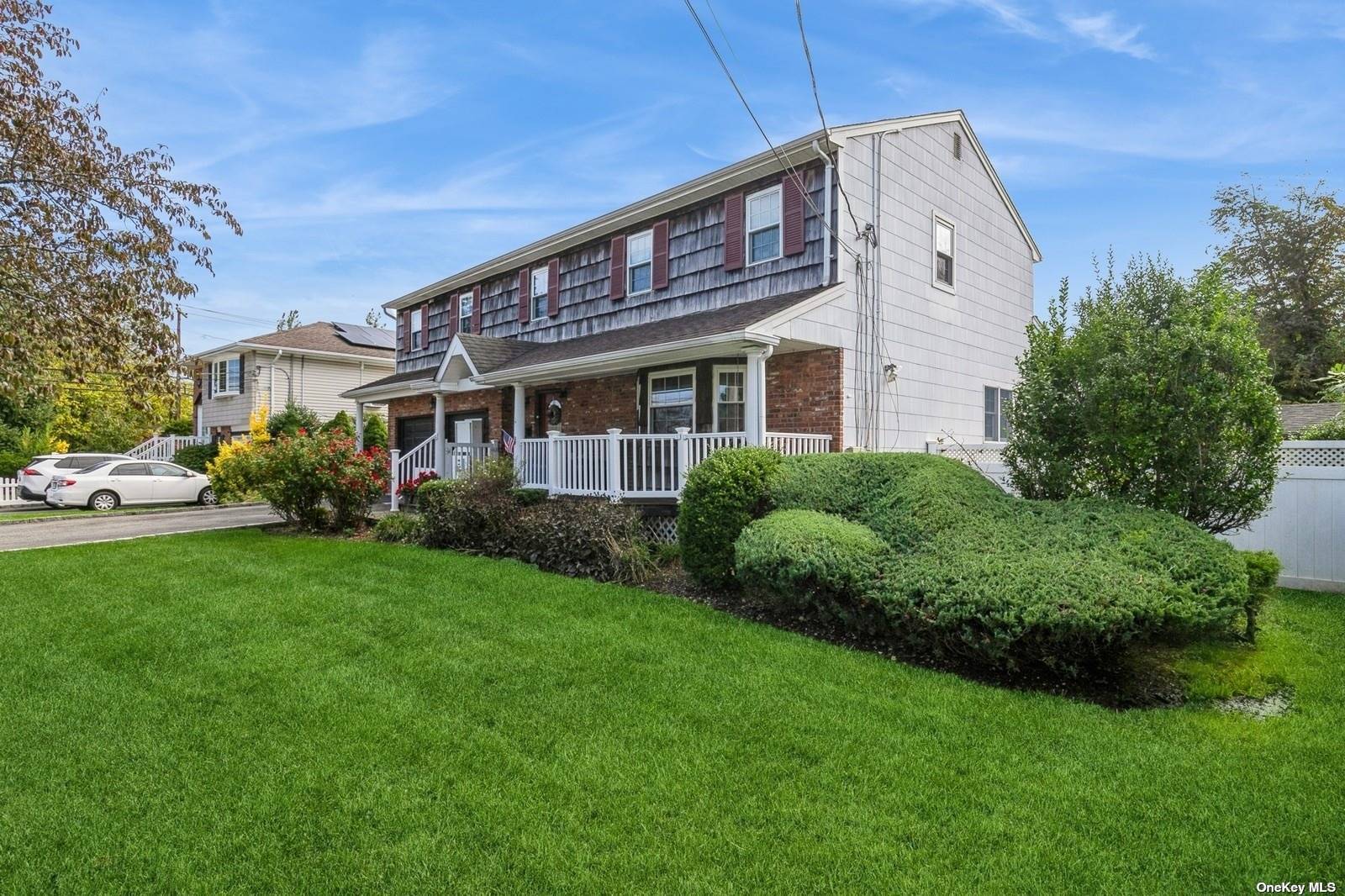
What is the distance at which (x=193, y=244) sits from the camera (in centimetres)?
752

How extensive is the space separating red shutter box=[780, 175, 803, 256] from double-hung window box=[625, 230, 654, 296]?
125 inches

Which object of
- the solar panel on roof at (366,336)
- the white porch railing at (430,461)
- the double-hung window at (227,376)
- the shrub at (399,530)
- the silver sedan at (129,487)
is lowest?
the shrub at (399,530)

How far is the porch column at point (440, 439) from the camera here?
15.9m

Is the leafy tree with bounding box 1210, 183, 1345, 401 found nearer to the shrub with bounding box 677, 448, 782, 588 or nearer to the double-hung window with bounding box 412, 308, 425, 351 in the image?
the shrub with bounding box 677, 448, 782, 588

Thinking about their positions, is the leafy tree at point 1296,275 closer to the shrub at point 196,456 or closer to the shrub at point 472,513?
the shrub at point 472,513

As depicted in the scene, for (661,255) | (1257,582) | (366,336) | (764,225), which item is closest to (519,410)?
(661,255)

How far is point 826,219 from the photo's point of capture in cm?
1126

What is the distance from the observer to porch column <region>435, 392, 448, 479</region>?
15867 millimetres

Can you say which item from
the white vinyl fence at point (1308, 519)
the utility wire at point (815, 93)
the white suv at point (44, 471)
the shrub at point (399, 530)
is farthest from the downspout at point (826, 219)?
the white suv at point (44, 471)

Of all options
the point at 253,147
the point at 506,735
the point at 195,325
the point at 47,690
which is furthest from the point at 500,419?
the point at 195,325

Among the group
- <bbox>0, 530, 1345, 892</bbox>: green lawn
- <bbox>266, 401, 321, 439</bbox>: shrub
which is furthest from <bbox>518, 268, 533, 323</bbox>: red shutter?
<bbox>0, 530, 1345, 892</bbox>: green lawn

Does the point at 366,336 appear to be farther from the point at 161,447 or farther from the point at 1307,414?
the point at 1307,414

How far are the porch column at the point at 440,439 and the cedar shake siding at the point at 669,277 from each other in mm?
2619

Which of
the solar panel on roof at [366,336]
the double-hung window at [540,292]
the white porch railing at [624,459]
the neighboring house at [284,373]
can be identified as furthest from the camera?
the solar panel on roof at [366,336]
